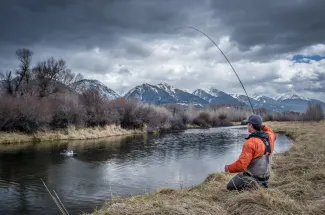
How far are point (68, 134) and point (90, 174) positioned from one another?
62.1ft

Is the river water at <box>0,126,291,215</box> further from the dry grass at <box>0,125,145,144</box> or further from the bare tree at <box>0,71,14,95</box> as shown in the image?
the bare tree at <box>0,71,14,95</box>

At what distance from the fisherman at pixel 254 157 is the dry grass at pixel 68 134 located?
27.1 metres

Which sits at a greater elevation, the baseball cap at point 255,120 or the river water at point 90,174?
the baseball cap at point 255,120

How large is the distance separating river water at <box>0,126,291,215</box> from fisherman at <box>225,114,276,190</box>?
231 inches

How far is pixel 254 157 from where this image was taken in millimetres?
5918

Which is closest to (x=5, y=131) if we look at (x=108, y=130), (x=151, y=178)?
(x=108, y=130)

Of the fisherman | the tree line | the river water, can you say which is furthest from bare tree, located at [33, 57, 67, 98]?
the fisherman

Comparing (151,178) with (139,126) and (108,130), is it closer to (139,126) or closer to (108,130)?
(108,130)

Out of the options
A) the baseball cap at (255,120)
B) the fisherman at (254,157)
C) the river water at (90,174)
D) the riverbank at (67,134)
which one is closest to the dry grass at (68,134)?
the riverbank at (67,134)

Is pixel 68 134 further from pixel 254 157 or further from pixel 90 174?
pixel 254 157

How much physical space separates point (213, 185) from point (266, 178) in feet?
9.11

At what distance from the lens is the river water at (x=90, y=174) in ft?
36.2

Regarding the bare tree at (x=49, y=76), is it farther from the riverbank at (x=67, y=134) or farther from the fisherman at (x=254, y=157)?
the fisherman at (x=254, y=157)

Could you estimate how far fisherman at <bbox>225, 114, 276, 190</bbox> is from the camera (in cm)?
572
